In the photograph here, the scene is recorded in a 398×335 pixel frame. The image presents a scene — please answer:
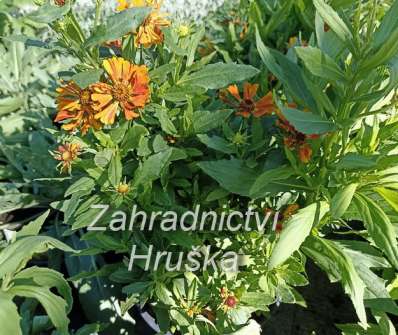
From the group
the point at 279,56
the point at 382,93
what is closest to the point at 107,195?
the point at 279,56

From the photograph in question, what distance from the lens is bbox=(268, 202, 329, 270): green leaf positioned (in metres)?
0.79

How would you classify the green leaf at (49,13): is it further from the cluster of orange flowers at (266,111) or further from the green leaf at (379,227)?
the green leaf at (379,227)

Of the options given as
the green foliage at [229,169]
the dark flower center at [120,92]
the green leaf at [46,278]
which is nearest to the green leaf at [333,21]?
the green foliage at [229,169]

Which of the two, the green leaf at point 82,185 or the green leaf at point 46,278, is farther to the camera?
the green leaf at point 82,185

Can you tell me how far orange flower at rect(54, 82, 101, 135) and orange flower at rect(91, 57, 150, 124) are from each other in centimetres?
2

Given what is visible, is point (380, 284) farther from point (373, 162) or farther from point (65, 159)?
point (65, 159)

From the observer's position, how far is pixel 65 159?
34.4 inches

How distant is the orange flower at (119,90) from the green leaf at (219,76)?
0.13m

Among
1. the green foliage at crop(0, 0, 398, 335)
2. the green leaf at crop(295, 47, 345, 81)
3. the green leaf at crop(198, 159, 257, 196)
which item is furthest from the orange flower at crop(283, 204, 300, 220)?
the green leaf at crop(295, 47, 345, 81)

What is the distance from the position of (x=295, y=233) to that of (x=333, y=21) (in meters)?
0.35

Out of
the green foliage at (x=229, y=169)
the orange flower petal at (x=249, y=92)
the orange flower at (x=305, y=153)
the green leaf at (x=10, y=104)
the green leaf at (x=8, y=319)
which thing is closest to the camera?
the green leaf at (x=8, y=319)

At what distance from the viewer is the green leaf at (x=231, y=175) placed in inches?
35.2

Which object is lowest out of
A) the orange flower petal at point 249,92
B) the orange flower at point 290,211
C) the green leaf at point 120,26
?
→ the orange flower at point 290,211

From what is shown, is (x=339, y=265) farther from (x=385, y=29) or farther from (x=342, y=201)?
(x=385, y=29)
